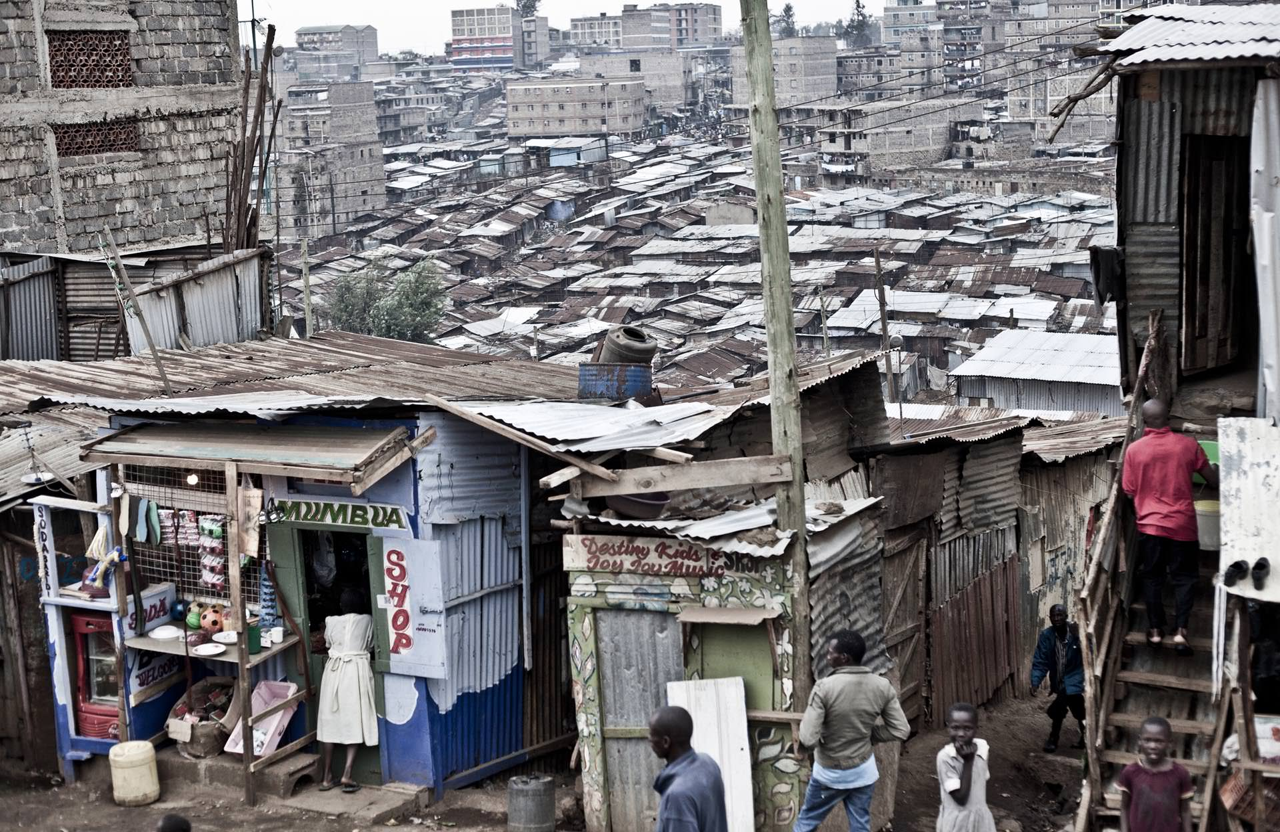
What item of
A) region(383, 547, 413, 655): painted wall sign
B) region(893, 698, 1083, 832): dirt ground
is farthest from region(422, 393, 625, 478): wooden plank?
region(893, 698, 1083, 832): dirt ground

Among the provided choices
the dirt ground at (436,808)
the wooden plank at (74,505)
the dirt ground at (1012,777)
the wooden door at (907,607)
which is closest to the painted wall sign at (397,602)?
the dirt ground at (436,808)

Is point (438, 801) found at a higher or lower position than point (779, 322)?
lower

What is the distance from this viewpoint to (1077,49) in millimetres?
9633

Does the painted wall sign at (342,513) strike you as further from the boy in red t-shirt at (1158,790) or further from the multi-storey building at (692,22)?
the multi-storey building at (692,22)

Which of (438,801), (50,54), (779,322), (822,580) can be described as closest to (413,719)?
(438,801)

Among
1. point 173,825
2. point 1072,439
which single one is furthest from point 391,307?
point 173,825

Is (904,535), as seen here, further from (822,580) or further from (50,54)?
(50,54)

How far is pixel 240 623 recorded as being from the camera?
9008mm

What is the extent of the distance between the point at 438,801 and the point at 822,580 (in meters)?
2.60

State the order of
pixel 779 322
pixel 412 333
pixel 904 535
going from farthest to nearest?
1. pixel 412 333
2. pixel 904 535
3. pixel 779 322

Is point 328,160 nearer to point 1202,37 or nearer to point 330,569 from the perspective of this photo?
point 330,569

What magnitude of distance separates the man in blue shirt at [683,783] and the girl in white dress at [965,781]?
196 centimetres

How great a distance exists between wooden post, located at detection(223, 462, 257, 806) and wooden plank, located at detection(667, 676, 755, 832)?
252cm

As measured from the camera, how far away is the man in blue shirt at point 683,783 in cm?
507
